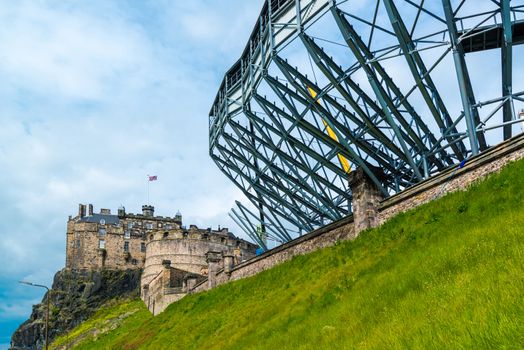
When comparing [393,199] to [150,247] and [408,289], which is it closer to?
[408,289]

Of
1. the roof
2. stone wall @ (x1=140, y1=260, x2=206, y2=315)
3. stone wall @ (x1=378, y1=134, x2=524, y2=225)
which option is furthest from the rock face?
stone wall @ (x1=378, y1=134, x2=524, y2=225)

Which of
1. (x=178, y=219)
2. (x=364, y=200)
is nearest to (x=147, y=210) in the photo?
(x=178, y=219)

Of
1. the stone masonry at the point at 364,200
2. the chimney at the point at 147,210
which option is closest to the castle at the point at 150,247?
the chimney at the point at 147,210

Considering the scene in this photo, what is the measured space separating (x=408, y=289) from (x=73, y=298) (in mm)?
67763

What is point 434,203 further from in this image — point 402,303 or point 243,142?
point 243,142

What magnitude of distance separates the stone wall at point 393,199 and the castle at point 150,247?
42.1 ft

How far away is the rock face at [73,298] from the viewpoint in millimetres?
68938

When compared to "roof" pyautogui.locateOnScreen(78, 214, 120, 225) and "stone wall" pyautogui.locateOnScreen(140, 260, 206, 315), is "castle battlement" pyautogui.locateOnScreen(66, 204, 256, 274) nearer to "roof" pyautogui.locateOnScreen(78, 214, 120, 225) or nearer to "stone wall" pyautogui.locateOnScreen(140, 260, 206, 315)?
"roof" pyautogui.locateOnScreen(78, 214, 120, 225)

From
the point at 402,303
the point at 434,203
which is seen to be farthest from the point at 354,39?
the point at 402,303

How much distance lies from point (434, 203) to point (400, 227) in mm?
1221

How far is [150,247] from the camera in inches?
2516

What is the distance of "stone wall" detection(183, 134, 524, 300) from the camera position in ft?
52.9

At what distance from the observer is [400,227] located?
17.0 meters

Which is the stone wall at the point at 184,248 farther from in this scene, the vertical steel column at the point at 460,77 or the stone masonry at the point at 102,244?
the vertical steel column at the point at 460,77
